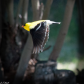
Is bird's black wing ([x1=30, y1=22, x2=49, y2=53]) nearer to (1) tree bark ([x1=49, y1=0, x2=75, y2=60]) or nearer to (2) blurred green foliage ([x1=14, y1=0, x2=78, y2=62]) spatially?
(1) tree bark ([x1=49, y1=0, x2=75, y2=60])

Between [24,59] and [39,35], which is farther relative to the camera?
[24,59]

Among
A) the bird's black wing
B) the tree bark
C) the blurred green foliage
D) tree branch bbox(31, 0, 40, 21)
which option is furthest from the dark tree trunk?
the bird's black wing

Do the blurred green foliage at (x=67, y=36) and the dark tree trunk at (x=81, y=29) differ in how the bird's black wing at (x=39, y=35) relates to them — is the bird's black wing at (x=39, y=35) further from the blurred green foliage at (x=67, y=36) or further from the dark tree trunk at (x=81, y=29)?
the dark tree trunk at (x=81, y=29)

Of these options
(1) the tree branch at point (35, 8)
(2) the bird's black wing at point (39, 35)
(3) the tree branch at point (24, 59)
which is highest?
(1) the tree branch at point (35, 8)

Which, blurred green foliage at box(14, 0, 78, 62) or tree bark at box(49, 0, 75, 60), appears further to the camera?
blurred green foliage at box(14, 0, 78, 62)

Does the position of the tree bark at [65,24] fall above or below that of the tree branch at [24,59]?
above

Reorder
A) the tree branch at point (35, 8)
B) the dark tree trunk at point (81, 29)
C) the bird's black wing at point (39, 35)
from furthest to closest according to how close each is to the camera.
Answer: the dark tree trunk at point (81, 29) < the tree branch at point (35, 8) < the bird's black wing at point (39, 35)

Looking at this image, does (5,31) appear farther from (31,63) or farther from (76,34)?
(76,34)

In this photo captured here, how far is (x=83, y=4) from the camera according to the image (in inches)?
77.4

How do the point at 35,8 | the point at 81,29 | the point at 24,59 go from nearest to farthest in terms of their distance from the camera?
the point at 35,8
the point at 24,59
the point at 81,29

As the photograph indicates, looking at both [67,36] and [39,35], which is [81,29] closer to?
[67,36]

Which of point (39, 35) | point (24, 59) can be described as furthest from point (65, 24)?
point (39, 35)

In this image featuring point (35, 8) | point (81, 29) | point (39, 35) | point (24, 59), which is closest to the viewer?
point (39, 35)

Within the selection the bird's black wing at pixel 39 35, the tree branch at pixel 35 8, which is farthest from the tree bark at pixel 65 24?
the bird's black wing at pixel 39 35
